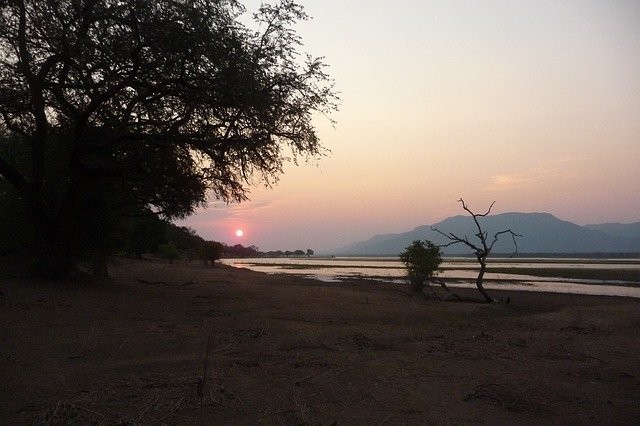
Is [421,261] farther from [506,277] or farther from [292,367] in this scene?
[506,277]

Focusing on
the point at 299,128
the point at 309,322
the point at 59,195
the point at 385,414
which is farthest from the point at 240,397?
the point at 59,195

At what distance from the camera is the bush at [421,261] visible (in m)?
24.1

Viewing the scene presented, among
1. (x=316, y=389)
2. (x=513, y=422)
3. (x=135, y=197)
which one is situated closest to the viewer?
(x=513, y=422)

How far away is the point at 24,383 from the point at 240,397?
2966 millimetres

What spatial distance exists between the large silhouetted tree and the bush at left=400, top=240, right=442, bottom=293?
11323mm

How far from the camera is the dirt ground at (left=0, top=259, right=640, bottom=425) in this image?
5262 mm

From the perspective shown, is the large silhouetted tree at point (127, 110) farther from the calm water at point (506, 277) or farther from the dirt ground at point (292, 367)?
the calm water at point (506, 277)

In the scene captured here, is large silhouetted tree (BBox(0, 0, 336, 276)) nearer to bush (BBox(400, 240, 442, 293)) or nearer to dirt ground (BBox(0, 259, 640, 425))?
dirt ground (BBox(0, 259, 640, 425))

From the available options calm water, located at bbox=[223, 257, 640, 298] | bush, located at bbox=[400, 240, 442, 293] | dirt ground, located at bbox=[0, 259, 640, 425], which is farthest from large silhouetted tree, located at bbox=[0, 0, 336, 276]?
calm water, located at bbox=[223, 257, 640, 298]

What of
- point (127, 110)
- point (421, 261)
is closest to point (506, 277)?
point (421, 261)

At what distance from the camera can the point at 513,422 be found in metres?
5.23

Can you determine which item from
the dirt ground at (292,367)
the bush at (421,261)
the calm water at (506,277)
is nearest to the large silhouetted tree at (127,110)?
the dirt ground at (292,367)

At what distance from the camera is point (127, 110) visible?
14336mm

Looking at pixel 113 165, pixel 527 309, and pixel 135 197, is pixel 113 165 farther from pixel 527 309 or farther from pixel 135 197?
pixel 527 309
